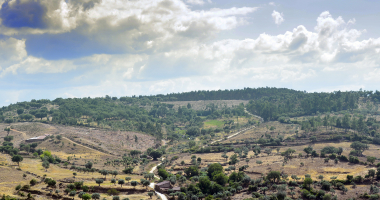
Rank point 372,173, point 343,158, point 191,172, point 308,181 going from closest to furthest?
point 308,181 → point 372,173 → point 191,172 → point 343,158

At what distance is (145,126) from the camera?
557 feet

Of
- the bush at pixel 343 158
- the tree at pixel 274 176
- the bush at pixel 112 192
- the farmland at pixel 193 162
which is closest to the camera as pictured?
the farmland at pixel 193 162

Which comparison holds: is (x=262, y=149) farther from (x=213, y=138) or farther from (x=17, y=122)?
(x=17, y=122)

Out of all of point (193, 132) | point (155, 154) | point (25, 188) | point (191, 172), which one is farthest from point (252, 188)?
point (193, 132)

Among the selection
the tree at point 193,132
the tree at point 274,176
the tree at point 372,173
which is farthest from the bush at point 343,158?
the tree at point 193,132

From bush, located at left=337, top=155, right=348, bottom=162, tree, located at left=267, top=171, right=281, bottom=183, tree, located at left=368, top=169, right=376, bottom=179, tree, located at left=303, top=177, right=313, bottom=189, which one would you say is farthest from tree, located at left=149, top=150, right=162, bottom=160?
tree, located at left=368, top=169, right=376, bottom=179

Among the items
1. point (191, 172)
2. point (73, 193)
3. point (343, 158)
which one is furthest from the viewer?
point (343, 158)

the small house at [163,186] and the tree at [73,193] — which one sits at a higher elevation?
the tree at [73,193]

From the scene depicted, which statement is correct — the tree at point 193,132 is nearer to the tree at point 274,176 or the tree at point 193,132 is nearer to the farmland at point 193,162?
the farmland at point 193,162

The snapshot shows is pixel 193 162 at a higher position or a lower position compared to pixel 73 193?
lower

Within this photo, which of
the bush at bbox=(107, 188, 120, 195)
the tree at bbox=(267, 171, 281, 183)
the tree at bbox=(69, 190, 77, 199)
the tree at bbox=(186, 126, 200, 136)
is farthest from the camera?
the tree at bbox=(186, 126, 200, 136)

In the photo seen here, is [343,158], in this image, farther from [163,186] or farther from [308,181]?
[163,186]

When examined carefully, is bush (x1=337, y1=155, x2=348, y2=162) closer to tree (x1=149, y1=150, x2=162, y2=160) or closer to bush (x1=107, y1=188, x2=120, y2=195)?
tree (x1=149, y1=150, x2=162, y2=160)

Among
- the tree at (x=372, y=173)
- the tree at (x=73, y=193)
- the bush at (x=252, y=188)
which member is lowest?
the bush at (x=252, y=188)
